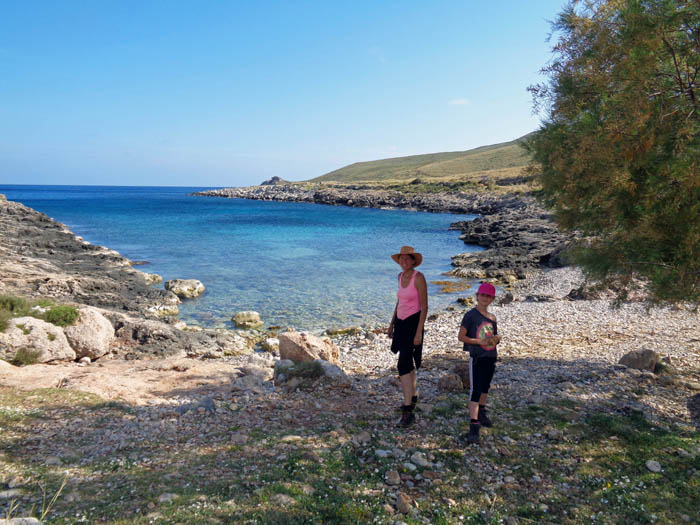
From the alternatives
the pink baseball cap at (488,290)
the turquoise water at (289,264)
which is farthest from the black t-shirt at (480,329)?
the turquoise water at (289,264)

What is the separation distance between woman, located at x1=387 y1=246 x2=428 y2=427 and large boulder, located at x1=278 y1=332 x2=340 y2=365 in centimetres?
374

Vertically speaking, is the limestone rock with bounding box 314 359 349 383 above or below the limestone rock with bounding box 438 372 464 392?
above

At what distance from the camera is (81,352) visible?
10719mm

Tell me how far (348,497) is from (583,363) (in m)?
7.39

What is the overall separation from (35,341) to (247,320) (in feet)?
25.4

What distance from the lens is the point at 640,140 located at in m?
5.98

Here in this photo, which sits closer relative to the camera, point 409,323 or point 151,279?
point 409,323

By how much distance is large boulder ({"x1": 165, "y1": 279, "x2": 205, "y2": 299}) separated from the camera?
20750 millimetres

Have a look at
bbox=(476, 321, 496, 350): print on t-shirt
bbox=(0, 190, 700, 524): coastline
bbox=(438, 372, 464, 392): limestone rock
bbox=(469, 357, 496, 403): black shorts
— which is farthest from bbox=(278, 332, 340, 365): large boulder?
bbox=(476, 321, 496, 350): print on t-shirt

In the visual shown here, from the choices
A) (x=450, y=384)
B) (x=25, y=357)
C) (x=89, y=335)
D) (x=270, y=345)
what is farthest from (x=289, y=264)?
(x=450, y=384)

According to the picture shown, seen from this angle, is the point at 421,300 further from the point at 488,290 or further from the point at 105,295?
the point at 105,295

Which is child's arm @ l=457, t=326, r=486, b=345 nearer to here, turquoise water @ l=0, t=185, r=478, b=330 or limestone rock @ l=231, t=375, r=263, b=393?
limestone rock @ l=231, t=375, r=263, b=393

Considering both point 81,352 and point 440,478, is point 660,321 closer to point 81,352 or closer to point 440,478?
point 440,478

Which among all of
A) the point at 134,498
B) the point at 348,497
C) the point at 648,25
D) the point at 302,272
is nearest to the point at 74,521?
the point at 134,498
